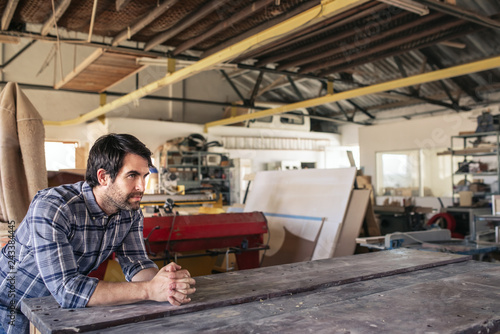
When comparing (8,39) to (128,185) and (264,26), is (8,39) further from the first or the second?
(128,185)

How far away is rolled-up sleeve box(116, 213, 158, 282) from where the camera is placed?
1687mm

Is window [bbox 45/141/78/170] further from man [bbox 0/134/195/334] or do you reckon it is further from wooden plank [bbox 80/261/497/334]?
wooden plank [bbox 80/261/497/334]

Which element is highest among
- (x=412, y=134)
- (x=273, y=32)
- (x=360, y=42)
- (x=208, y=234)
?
(x=360, y=42)

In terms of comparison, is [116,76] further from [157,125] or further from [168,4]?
[157,125]

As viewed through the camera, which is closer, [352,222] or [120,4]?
[120,4]

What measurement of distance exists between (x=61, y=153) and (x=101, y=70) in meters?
5.25

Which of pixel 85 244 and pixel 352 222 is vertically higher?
pixel 85 244

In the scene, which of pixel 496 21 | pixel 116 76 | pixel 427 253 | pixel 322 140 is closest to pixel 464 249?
pixel 427 253

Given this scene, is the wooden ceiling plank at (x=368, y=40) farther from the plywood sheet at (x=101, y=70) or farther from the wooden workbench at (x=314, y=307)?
the wooden workbench at (x=314, y=307)

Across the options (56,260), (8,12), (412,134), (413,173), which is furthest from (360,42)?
(413,173)

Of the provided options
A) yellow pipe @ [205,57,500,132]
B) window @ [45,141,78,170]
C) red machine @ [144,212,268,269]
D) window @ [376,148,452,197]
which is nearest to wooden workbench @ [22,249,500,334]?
red machine @ [144,212,268,269]

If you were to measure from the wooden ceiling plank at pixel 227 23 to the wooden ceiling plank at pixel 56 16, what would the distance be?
56.1 inches

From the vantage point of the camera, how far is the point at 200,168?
10398mm

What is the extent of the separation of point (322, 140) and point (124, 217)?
12.3 meters
